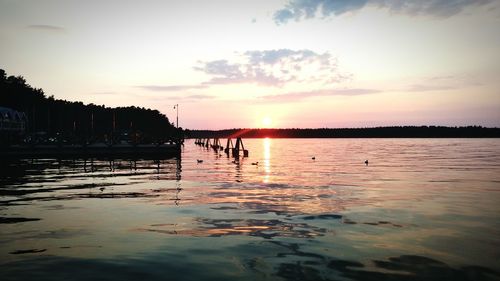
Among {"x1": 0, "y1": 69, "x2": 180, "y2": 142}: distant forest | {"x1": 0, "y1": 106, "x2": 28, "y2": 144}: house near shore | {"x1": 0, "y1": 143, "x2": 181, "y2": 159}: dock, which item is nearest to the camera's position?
{"x1": 0, "y1": 143, "x2": 181, "y2": 159}: dock

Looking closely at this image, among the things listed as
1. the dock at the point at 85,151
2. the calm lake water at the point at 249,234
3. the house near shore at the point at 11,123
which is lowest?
the calm lake water at the point at 249,234

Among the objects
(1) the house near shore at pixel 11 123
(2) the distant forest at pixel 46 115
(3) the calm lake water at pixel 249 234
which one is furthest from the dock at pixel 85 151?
(3) the calm lake water at pixel 249 234

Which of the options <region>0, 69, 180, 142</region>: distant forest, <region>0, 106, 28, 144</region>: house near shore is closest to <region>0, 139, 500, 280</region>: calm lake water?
<region>0, 106, 28, 144</region>: house near shore

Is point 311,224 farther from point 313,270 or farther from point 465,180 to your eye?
point 465,180

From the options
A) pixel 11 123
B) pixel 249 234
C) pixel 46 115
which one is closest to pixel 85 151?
pixel 11 123

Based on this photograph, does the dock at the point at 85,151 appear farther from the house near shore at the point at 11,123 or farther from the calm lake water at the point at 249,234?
the calm lake water at the point at 249,234

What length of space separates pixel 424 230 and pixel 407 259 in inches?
190

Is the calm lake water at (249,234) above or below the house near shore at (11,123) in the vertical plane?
below

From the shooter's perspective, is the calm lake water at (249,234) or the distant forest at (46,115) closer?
the calm lake water at (249,234)

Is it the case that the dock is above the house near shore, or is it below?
below

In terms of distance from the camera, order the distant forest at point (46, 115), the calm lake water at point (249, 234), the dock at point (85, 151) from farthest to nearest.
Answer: the distant forest at point (46, 115)
the dock at point (85, 151)
the calm lake water at point (249, 234)

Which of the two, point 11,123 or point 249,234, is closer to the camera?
point 249,234

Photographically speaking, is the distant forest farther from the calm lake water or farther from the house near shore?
the calm lake water

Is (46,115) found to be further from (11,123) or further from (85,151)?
(85,151)
